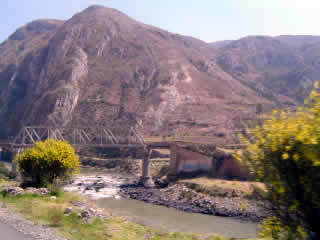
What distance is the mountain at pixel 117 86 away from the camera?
106 meters

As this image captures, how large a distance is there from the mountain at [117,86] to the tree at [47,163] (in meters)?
72.5

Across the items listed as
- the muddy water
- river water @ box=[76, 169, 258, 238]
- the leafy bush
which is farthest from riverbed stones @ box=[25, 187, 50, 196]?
the leafy bush

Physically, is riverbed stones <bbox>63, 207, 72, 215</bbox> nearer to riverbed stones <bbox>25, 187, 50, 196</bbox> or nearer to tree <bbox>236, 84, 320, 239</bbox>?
riverbed stones <bbox>25, 187, 50, 196</bbox>

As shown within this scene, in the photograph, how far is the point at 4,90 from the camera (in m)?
152

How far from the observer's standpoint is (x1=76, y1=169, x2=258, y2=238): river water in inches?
1039

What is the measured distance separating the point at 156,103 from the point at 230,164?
63.1 metres

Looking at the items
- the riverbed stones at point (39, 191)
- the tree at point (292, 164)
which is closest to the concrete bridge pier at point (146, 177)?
the riverbed stones at point (39, 191)

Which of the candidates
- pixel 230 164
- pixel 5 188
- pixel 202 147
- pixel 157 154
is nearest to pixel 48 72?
pixel 157 154

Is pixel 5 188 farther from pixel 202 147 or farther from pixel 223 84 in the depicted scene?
pixel 223 84

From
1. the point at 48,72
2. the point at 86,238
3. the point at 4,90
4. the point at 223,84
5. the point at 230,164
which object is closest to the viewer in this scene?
the point at 86,238

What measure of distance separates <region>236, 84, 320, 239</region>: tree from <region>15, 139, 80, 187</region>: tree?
55.4ft

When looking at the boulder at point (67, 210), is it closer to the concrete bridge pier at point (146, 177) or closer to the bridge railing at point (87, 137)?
the concrete bridge pier at point (146, 177)

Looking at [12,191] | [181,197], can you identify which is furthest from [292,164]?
[181,197]

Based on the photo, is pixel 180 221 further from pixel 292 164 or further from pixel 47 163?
pixel 292 164
